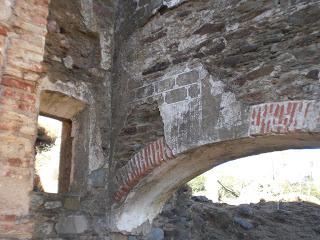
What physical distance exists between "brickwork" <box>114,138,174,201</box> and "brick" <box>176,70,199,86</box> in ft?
2.22

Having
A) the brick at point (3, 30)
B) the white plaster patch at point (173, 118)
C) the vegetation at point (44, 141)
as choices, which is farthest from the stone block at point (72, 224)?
the vegetation at point (44, 141)

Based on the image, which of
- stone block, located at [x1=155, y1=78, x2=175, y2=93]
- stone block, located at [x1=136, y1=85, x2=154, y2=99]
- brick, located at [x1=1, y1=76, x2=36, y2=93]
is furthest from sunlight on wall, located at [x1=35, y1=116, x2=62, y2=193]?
brick, located at [x1=1, y1=76, x2=36, y2=93]

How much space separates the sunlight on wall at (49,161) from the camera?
32.1 feet

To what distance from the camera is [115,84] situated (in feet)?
17.9

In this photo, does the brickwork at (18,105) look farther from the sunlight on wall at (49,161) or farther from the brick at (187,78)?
the sunlight on wall at (49,161)

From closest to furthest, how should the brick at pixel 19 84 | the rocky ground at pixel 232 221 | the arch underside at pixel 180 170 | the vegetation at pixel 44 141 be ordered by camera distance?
the brick at pixel 19 84 → the arch underside at pixel 180 170 → the rocky ground at pixel 232 221 → the vegetation at pixel 44 141

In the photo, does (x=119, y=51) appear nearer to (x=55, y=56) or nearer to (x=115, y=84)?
(x=115, y=84)

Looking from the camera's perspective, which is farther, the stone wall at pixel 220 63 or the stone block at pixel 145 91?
the stone block at pixel 145 91

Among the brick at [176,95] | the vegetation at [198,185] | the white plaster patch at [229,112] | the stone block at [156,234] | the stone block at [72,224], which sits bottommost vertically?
the stone block at [156,234]

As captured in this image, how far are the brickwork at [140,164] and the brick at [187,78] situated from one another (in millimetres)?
675

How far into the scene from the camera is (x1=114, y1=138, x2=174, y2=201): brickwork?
4.56 m

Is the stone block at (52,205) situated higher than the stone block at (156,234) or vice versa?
the stone block at (52,205)

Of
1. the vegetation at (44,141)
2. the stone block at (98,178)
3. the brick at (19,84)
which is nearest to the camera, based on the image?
the brick at (19,84)

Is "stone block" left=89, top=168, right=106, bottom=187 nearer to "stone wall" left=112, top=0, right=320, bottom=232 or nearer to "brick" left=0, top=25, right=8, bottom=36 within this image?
"stone wall" left=112, top=0, right=320, bottom=232
